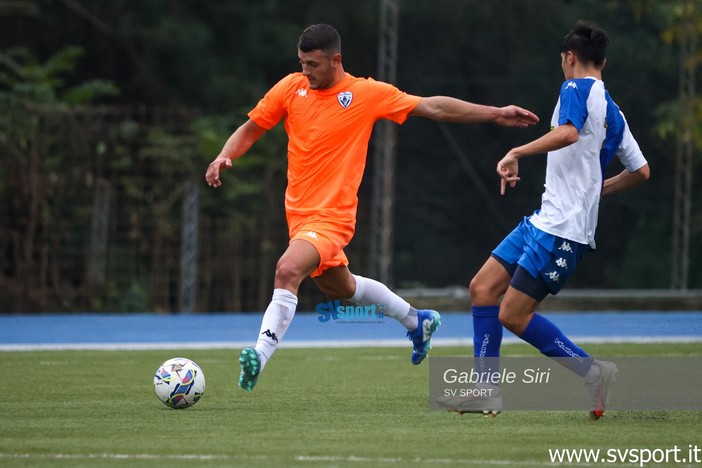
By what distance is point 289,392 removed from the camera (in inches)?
341

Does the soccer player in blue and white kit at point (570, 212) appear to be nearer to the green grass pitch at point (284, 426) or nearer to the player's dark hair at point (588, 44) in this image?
the player's dark hair at point (588, 44)

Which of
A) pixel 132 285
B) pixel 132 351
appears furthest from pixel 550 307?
pixel 132 351

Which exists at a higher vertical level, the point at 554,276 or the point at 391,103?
the point at 391,103

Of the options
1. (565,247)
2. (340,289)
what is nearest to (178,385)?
(340,289)

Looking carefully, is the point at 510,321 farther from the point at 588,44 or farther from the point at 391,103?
the point at 391,103

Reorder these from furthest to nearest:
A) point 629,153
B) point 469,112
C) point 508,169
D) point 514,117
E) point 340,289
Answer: point 340,289 < point 469,112 < point 514,117 < point 629,153 < point 508,169

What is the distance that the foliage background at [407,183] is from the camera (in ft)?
55.3

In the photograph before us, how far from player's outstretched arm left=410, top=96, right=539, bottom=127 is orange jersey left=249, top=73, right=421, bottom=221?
0.44 feet

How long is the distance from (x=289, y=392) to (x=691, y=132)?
9942 millimetres

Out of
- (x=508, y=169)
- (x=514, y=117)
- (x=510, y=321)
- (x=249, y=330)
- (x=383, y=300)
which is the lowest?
(x=249, y=330)

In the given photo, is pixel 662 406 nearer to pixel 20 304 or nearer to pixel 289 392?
pixel 289 392

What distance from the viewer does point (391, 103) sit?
27.1ft

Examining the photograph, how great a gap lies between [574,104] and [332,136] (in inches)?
71.5

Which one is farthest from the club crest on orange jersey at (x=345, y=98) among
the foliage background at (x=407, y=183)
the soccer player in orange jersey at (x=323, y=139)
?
the foliage background at (x=407, y=183)
